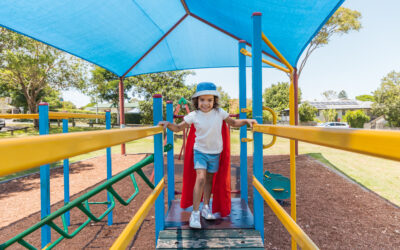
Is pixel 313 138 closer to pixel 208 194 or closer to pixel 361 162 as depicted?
pixel 208 194

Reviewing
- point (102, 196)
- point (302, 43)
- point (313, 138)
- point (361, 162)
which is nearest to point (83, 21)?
point (102, 196)

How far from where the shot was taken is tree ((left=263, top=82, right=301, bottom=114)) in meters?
39.1

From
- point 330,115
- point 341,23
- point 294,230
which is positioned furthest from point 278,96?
point 294,230

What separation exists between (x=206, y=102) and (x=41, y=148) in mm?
1817

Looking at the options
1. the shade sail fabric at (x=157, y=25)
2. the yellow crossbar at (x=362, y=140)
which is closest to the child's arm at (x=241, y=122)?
the yellow crossbar at (x=362, y=140)

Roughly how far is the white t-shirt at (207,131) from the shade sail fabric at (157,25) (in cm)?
213

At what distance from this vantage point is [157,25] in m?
4.68

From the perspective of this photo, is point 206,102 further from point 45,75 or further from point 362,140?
point 45,75

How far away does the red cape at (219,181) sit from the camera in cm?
219

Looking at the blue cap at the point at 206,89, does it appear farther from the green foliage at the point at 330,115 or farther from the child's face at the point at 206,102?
the green foliage at the point at 330,115

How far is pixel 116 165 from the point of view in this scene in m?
6.54

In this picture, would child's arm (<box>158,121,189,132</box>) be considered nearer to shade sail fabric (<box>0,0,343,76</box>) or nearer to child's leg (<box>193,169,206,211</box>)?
child's leg (<box>193,169,206,211</box>)

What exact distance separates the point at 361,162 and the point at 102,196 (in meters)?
6.73

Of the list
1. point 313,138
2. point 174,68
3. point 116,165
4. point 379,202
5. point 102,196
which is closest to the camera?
point 313,138
